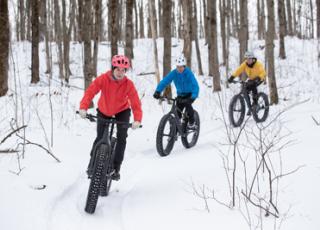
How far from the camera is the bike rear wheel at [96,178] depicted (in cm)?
462

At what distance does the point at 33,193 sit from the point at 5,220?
87 centimetres

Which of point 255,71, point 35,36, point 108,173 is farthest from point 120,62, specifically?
point 35,36

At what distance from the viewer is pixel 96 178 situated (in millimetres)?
4660

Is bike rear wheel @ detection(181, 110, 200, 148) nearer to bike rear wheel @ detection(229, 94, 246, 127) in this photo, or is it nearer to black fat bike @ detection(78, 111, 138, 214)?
bike rear wheel @ detection(229, 94, 246, 127)

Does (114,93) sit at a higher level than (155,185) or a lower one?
higher

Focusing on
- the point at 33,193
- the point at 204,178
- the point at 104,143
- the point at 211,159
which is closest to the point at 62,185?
the point at 33,193

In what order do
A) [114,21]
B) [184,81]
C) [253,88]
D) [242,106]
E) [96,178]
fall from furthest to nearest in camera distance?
[114,21] → [253,88] → [242,106] → [184,81] → [96,178]

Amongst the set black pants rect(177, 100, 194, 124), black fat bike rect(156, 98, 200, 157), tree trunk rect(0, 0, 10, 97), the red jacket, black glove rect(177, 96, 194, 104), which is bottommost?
black fat bike rect(156, 98, 200, 157)

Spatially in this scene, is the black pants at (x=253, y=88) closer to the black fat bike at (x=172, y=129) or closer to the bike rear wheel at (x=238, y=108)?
the bike rear wheel at (x=238, y=108)

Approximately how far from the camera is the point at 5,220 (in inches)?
156

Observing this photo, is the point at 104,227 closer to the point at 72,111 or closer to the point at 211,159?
the point at 211,159

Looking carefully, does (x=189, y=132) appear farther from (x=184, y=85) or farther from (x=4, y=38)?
(x=4, y=38)

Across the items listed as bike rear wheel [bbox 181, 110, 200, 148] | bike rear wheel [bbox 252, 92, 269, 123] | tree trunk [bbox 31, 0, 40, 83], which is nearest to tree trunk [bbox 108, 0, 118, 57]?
tree trunk [bbox 31, 0, 40, 83]

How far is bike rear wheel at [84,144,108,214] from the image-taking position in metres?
4.62
